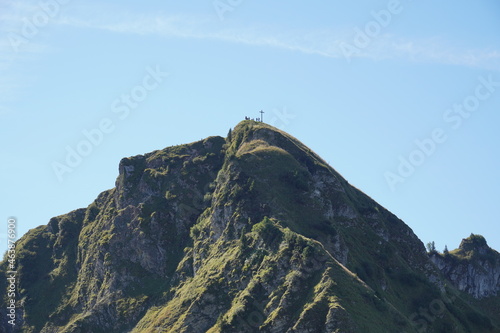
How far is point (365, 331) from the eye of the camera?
642 feet

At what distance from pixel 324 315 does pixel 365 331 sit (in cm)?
1011

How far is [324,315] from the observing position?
19925 centimetres

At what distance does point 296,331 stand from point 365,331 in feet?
51.9

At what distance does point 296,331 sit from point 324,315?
7.44 m

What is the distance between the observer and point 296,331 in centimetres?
19900
